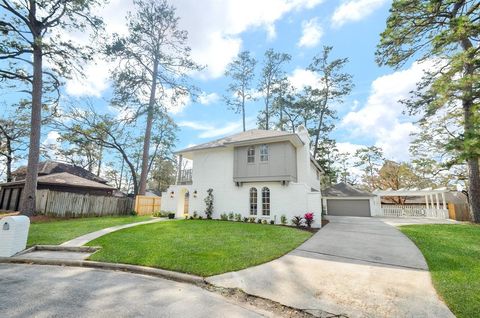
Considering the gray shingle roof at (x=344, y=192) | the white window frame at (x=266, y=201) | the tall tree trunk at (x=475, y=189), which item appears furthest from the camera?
the gray shingle roof at (x=344, y=192)

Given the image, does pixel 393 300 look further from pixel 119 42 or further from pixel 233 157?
pixel 119 42

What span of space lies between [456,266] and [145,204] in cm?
1926

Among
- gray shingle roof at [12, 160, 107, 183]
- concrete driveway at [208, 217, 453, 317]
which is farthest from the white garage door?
gray shingle roof at [12, 160, 107, 183]

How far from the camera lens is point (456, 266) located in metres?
5.03

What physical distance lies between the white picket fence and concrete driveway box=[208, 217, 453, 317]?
1621 cm

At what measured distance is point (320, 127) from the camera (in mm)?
23547

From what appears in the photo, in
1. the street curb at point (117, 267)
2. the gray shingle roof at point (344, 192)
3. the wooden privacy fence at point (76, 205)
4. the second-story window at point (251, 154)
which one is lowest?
the street curb at point (117, 267)

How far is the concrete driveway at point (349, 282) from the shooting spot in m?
3.36

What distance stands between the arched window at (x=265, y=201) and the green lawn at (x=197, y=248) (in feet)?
12.2

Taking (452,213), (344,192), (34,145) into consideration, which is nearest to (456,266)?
(344,192)

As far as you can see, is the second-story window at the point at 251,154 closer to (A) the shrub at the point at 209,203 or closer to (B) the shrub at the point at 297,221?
(A) the shrub at the point at 209,203

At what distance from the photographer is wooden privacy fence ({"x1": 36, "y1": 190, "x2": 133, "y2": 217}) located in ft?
45.1

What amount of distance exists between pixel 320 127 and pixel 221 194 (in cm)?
1498

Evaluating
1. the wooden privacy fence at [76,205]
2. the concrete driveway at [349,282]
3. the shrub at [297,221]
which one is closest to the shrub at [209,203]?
the shrub at [297,221]
